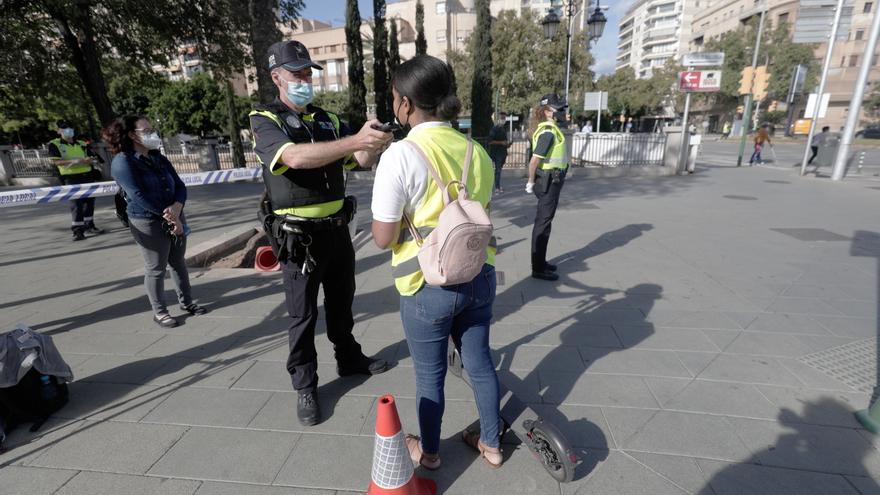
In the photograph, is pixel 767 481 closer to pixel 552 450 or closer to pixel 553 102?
pixel 552 450

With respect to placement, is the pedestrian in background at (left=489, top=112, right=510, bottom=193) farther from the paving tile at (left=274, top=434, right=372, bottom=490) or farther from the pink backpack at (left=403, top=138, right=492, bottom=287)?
the pink backpack at (left=403, top=138, right=492, bottom=287)

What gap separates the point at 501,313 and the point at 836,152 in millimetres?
14962

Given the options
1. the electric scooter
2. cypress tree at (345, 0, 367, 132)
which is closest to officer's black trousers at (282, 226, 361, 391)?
the electric scooter

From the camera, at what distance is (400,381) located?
2840mm

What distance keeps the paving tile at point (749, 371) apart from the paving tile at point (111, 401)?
12.2ft

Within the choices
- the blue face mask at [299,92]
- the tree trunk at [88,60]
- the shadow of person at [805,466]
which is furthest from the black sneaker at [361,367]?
the tree trunk at [88,60]

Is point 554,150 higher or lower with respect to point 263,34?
lower

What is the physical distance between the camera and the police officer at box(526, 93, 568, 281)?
14.6 ft

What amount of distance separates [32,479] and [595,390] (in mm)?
3163

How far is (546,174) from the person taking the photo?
179 inches

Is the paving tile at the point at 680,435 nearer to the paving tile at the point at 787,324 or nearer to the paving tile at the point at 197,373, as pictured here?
the paving tile at the point at 787,324

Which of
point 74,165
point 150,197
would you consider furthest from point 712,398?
point 74,165

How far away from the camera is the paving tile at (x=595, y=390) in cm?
258

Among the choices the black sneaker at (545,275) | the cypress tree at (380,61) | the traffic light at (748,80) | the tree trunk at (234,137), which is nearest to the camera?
the black sneaker at (545,275)
